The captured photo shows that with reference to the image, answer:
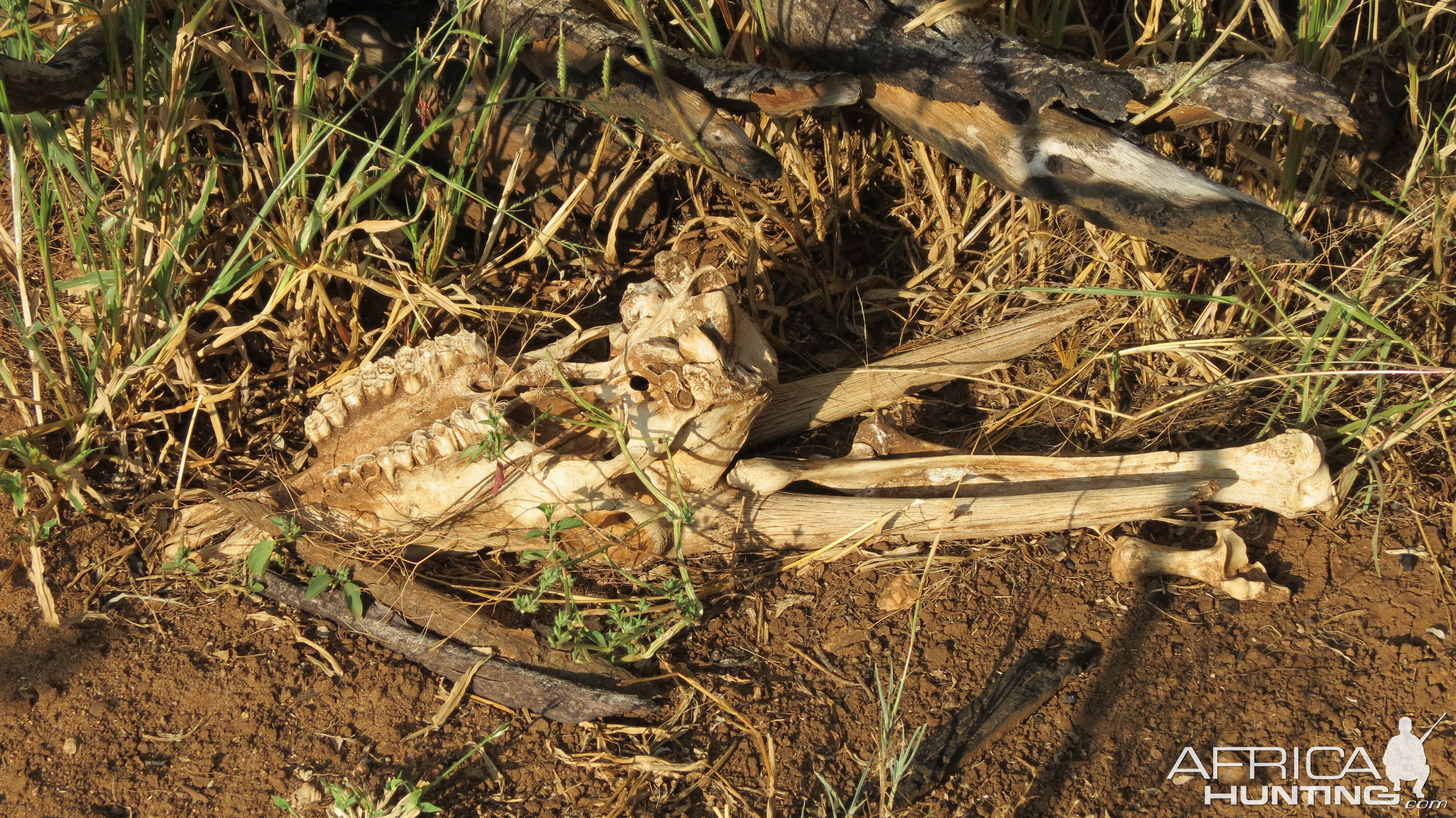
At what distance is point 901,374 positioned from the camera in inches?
104

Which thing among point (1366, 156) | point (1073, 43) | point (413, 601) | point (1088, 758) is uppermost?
point (1073, 43)

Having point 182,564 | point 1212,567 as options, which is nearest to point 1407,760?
point 1212,567

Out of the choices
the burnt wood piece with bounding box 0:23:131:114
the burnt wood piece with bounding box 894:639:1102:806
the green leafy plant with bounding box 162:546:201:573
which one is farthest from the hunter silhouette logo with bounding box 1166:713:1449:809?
the burnt wood piece with bounding box 0:23:131:114

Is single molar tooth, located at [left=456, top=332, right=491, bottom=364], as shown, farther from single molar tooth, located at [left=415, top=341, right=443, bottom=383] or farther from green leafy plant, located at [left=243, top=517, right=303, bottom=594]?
green leafy plant, located at [left=243, top=517, right=303, bottom=594]

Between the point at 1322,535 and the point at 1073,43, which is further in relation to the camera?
the point at 1073,43

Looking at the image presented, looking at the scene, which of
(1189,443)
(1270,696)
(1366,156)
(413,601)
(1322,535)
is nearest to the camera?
(1270,696)

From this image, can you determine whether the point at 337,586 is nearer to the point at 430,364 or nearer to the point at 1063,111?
the point at 430,364

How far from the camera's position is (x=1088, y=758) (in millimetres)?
2041

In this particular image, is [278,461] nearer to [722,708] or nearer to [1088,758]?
[722,708]

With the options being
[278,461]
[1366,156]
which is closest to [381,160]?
[278,461]

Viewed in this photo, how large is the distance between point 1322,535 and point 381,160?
265 centimetres

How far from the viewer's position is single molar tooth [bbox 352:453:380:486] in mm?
2264

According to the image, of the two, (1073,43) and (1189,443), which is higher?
(1073,43)

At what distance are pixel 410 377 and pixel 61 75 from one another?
0.95 meters
